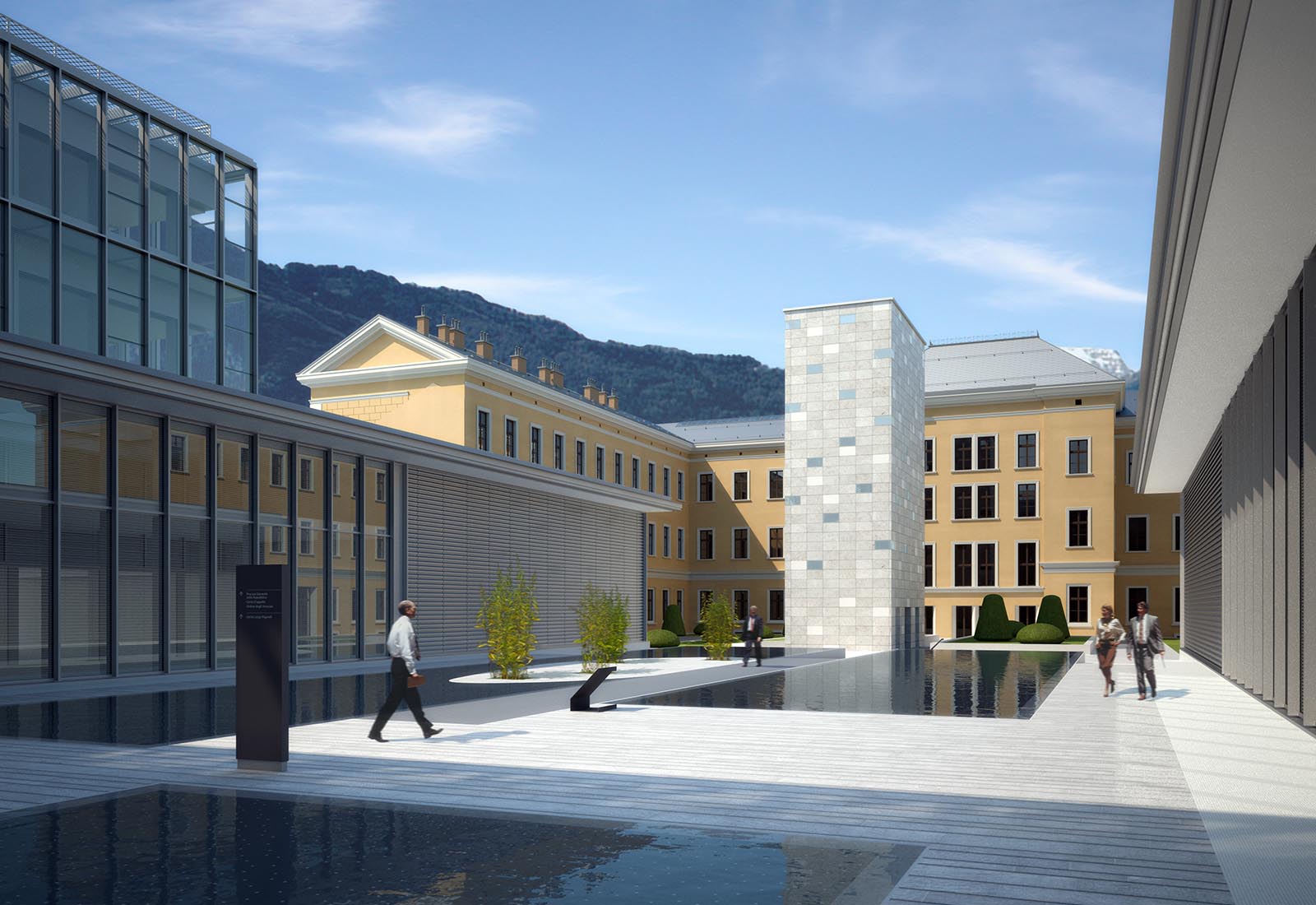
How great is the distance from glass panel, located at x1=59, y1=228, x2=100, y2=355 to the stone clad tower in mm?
23690

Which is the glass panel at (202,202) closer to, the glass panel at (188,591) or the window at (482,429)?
the glass panel at (188,591)

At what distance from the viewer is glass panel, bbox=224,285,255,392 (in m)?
34.4

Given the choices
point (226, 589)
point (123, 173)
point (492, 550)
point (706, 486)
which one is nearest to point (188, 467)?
point (226, 589)

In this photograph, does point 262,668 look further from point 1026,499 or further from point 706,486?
point 706,486

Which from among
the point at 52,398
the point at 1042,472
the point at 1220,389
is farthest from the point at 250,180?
the point at 1042,472

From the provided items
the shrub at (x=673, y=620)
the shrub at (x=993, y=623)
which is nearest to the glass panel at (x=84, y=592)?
the shrub at (x=673, y=620)

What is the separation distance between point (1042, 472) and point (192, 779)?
5570cm

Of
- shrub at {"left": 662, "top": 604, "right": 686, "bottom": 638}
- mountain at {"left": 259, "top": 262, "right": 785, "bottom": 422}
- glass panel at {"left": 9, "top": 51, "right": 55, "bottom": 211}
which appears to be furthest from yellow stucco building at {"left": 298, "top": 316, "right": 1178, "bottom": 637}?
mountain at {"left": 259, "top": 262, "right": 785, "bottom": 422}

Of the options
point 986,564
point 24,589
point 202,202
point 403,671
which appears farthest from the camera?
point 986,564

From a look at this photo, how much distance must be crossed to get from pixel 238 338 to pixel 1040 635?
3308 cm

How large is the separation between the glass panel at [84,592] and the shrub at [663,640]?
27.7 m

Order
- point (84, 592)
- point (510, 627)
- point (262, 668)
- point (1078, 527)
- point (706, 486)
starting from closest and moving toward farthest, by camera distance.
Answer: point (262, 668) < point (84, 592) < point (510, 627) < point (1078, 527) < point (706, 486)

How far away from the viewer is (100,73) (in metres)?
30.9

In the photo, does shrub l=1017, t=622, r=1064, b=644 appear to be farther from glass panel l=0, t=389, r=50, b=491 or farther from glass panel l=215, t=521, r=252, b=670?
glass panel l=0, t=389, r=50, b=491
